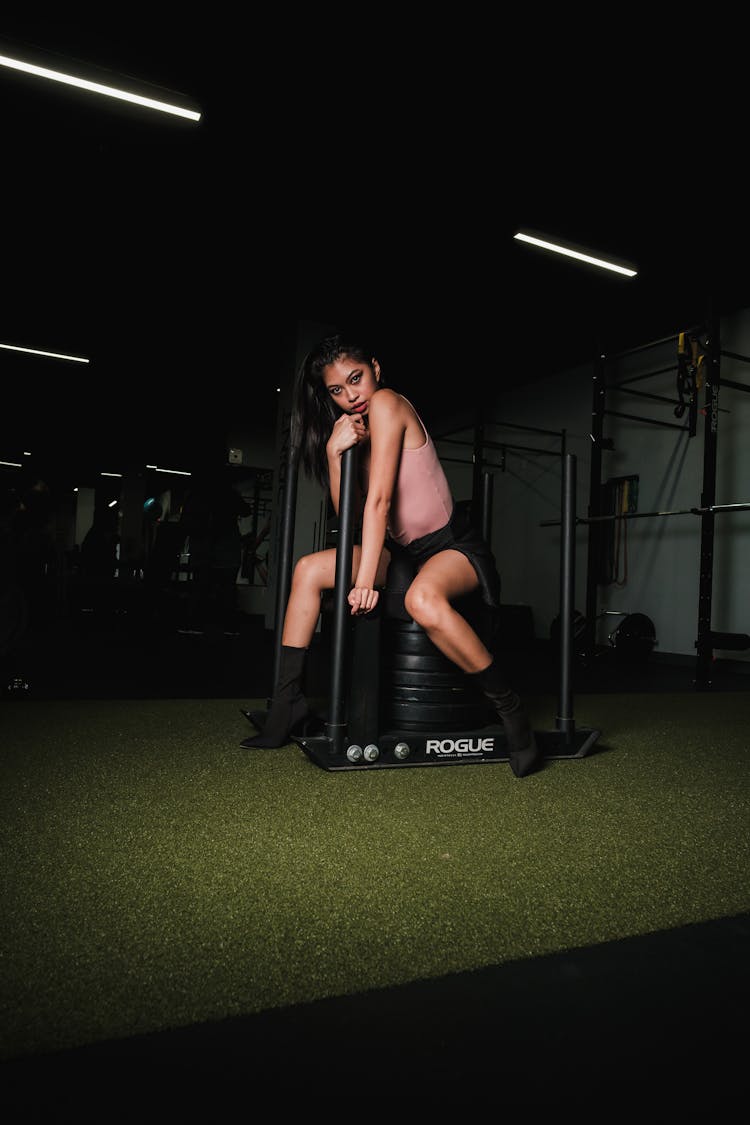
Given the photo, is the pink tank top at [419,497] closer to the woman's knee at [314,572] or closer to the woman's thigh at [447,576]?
the woman's thigh at [447,576]

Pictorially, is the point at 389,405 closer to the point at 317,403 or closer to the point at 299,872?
the point at 317,403

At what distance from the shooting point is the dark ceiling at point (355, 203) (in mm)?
Answer: 3398

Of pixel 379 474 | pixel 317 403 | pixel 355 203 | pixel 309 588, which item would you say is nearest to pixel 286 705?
pixel 309 588

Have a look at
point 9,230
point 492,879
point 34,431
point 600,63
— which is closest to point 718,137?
point 600,63

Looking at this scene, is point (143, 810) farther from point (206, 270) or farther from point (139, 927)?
point (206, 270)

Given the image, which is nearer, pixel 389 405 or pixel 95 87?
pixel 389 405

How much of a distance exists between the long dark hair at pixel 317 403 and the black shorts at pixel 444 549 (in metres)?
0.35

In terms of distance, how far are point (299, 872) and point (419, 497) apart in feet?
3.43

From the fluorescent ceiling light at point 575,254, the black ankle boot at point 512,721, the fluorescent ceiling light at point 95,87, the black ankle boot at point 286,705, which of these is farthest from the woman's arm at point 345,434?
the fluorescent ceiling light at point 575,254

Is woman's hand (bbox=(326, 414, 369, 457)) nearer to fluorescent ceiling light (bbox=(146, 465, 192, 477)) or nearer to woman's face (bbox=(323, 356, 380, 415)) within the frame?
woman's face (bbox=(323, 356, 380, 415))

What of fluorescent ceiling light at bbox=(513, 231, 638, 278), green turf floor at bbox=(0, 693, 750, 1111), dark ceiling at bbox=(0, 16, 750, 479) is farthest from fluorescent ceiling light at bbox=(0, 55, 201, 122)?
green turf floor at bbox=(0, 693, 750, 1111)

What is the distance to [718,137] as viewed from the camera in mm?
3646

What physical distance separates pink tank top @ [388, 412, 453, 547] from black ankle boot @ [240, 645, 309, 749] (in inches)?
17.5

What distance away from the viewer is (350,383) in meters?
1.86
